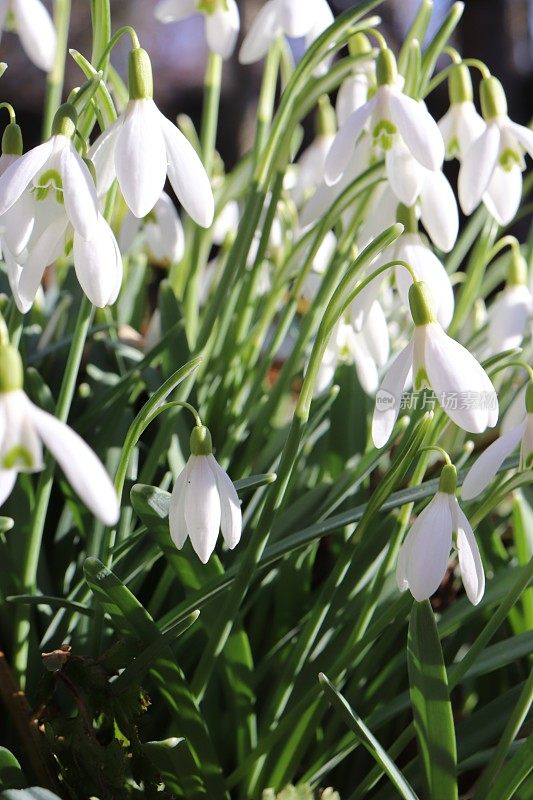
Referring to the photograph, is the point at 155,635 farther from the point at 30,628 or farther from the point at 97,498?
the point at 97,498

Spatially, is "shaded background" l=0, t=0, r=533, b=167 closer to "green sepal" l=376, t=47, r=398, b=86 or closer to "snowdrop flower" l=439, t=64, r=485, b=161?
"snowdrop flower" l=439, t=64, r=485, b=161

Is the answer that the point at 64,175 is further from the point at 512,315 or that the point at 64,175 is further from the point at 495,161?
the point at 512,315

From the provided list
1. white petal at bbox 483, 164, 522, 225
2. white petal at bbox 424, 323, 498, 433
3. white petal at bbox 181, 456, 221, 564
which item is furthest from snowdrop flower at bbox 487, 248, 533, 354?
white petal at bbox 181, 456, 221, 564

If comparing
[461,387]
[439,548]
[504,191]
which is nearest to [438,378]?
[461,387]

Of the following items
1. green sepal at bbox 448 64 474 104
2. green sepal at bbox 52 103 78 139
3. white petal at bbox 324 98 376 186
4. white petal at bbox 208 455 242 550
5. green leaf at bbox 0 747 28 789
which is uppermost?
green sepal at bbox 52 103 78 139

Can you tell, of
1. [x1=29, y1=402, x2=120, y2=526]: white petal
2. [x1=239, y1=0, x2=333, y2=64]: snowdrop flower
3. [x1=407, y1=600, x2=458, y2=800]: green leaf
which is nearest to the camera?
[x1=29, y1=402, x2=120, y2=526]: white petal

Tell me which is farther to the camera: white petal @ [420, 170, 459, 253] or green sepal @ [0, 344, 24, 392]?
white petal @ [420, 170, 459, 253]

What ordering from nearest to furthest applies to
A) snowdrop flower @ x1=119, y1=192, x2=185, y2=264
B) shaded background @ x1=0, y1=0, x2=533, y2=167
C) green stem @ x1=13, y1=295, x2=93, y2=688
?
green stem @ x1=13, y1=295, x2=93, y2=688, snowdrop flower @ x1=119, y1=192, x2=185, y2=264, shaded background @ x1=0, y1=0, x2=533, y2=167

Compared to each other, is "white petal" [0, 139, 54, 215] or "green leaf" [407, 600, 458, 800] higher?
"white petal" [0, 139, 54, 215]
